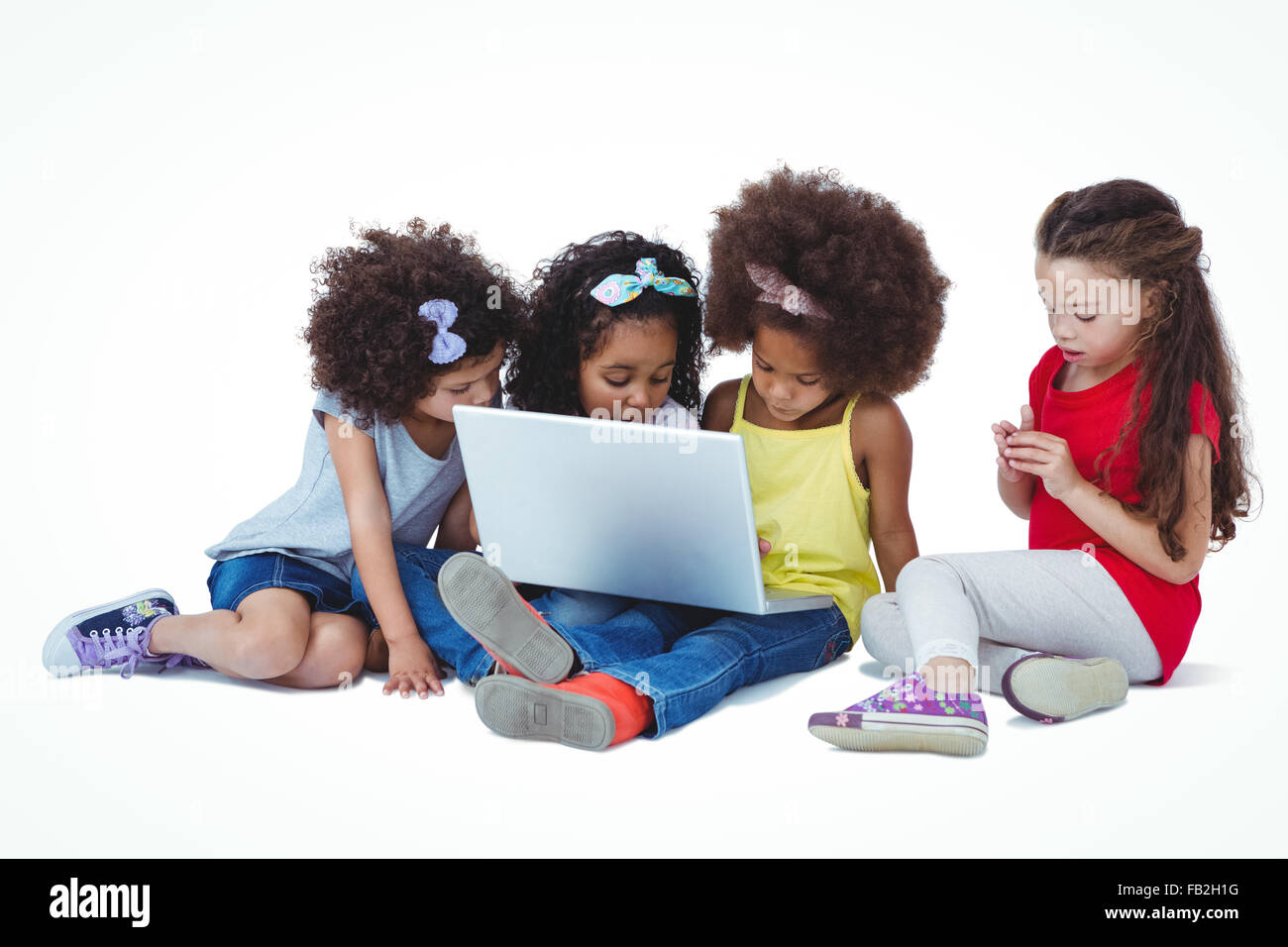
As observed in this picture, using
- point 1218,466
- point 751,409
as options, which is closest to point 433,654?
point 751,409

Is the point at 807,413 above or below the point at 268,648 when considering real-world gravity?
above

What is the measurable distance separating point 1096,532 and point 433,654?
5.18ft

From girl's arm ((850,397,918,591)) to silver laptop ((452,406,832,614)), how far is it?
0.26 metres

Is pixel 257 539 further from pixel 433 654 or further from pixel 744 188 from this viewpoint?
pixel 744 188

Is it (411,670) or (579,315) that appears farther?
(579,315)

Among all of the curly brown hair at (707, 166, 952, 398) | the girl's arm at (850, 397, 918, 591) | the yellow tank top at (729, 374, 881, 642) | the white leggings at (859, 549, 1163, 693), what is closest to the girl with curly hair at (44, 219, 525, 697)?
the curly brown hair at (707, 166, 952, 398)

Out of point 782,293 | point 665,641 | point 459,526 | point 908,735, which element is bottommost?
point 908,735

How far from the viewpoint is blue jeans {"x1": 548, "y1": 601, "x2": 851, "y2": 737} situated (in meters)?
2.57

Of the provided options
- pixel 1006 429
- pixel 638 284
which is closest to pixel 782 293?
pixel 638 284

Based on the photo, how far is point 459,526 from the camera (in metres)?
3.40

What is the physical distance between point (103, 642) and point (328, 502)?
0.63m

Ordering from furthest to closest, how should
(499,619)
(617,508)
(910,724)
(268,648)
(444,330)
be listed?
(444,330), (268,648), (617,508), (499,619), (910,724)

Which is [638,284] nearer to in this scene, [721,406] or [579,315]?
[579,315]

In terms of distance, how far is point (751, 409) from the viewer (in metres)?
3.27
